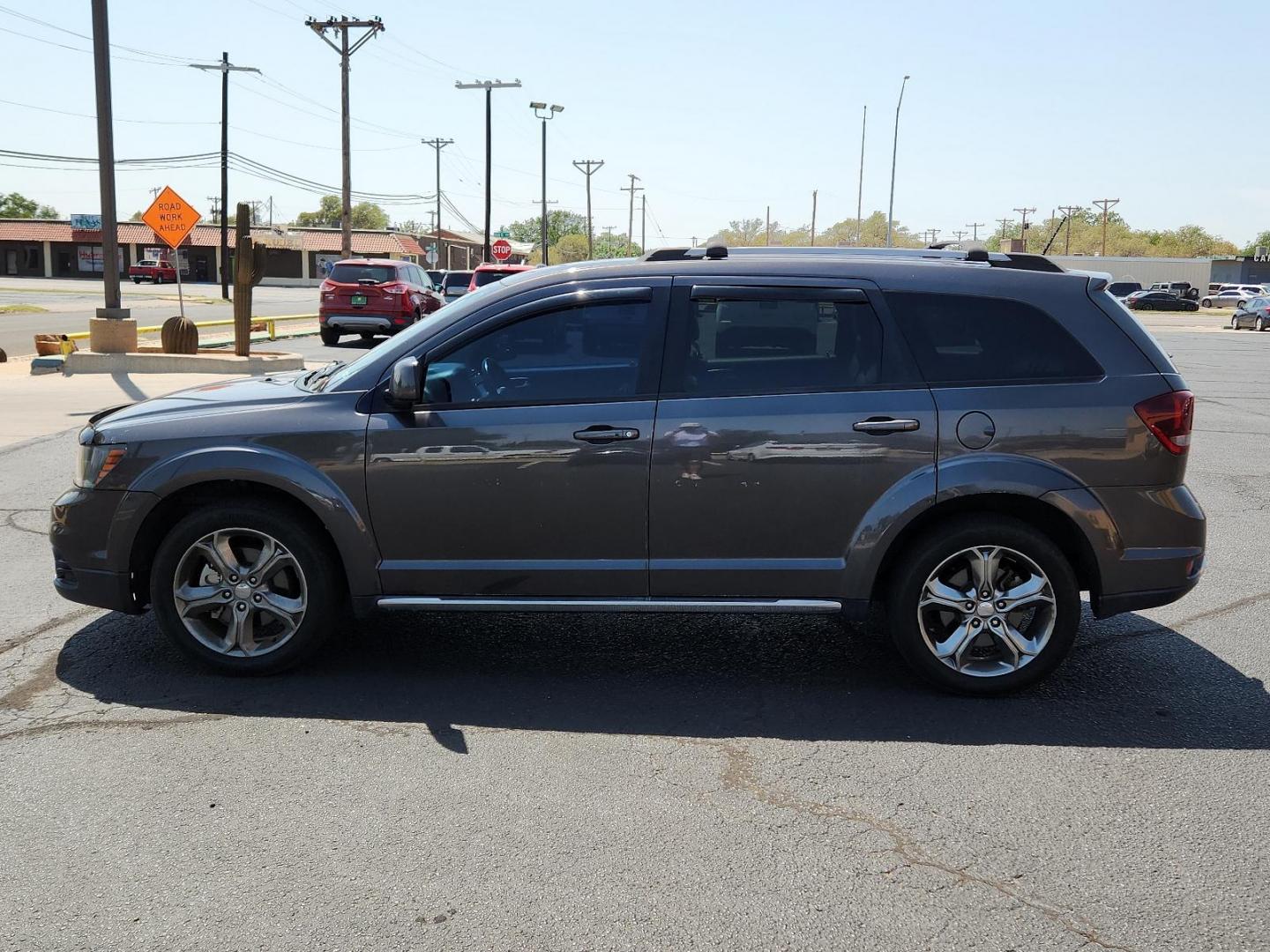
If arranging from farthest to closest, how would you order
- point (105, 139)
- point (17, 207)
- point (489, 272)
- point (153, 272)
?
point (17, 207)
point (153, 272)
point (489, 272)
point (105, 139)

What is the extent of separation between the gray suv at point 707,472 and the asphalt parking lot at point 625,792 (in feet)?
1.27

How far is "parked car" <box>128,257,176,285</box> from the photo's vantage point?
75.9 meters

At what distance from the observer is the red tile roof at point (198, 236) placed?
87.7 m

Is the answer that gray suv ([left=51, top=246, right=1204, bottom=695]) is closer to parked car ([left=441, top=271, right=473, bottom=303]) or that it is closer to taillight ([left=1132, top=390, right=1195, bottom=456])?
taillight ([left=1132, top=390, right=1195, bottom=456])

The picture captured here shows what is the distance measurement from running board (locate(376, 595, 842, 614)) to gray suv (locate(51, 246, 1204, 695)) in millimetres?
12

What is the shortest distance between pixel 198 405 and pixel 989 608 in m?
3.54

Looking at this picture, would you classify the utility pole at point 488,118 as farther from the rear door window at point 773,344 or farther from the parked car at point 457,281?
the rear door window at point 773,344

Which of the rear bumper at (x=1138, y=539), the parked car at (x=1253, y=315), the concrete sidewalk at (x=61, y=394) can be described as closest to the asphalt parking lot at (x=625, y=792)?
the rear bumper at (x=1138, y=539)

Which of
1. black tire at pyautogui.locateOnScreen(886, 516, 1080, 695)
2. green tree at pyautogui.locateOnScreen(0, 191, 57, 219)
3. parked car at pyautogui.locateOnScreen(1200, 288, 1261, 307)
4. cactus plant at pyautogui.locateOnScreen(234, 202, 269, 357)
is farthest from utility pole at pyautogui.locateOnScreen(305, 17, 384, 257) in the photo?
green tree at pyautogui.locateOnScreen(0, 191, 57, 219)

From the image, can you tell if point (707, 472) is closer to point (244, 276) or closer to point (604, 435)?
point (604, 435)

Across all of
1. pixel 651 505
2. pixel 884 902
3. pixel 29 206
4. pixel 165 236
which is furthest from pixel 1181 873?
pixel 29 206

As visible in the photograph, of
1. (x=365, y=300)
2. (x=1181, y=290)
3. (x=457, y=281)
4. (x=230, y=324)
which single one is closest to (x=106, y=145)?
(x=365, y=300)

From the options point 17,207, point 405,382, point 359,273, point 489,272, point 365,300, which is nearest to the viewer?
point 405,382

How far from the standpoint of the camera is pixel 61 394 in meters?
15.7
